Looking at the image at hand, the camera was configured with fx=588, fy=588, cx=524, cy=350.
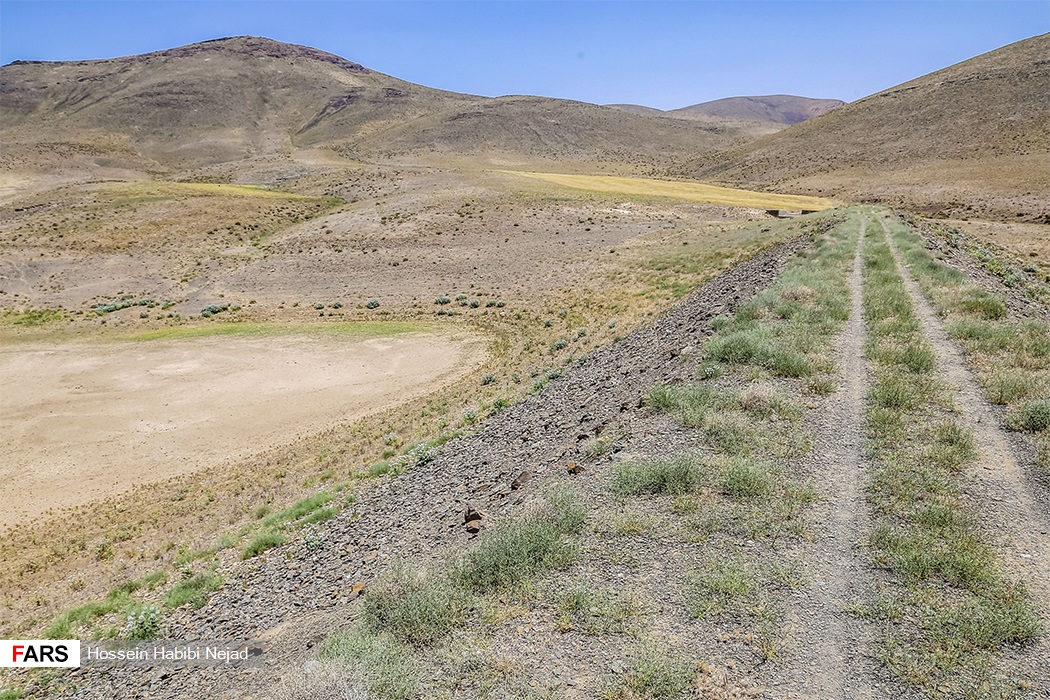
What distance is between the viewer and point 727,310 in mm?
18625

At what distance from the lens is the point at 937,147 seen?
8262cm

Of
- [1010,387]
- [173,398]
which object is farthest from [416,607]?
[173,398]

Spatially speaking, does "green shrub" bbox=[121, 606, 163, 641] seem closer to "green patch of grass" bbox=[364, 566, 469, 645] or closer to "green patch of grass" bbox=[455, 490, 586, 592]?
"green patch of grass" bbox=[364, 566, 469, 645]

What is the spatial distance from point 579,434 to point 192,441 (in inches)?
570

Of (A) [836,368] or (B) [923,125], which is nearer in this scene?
(A) [836,368]

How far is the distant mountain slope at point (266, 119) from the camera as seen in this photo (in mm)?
127938

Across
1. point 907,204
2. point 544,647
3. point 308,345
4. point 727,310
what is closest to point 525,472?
point 544,647

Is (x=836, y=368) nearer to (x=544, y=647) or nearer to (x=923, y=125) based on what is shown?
(x=544, y=647)

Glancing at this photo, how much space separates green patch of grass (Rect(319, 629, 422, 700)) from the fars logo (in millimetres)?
5933

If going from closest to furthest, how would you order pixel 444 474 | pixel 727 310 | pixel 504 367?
pixel 444 474 < pixel 727 310 < pixel 504 367

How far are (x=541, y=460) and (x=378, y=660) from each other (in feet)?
19.5

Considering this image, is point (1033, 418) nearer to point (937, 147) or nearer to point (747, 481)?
point (747, 481)

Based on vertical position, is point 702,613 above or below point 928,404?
below

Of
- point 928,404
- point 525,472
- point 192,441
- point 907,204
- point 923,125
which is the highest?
point 923,125
